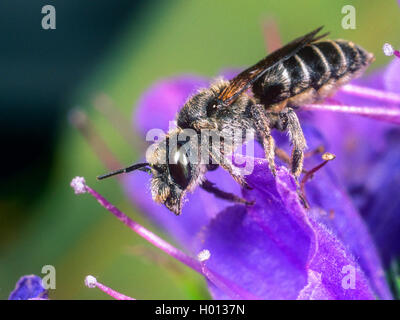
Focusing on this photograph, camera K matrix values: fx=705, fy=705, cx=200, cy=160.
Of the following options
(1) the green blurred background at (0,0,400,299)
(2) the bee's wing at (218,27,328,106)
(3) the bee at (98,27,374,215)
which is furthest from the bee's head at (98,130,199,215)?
(1) the green blurred background at (0,0,400,299)

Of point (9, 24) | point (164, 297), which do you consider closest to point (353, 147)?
point (164, 297)

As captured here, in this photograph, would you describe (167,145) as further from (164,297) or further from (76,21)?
(76,21)

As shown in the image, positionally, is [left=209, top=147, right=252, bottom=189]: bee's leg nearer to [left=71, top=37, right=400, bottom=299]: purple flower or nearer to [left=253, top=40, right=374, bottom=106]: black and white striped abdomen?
[left=71, top=37, right=400, bottom=299]: purple flower

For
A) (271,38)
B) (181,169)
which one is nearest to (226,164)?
(181,169)

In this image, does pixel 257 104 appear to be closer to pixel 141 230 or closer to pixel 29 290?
pixel 141 230

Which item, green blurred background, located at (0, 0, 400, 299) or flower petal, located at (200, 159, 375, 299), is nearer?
flower petal, located at (200, 159, 375, 299)
